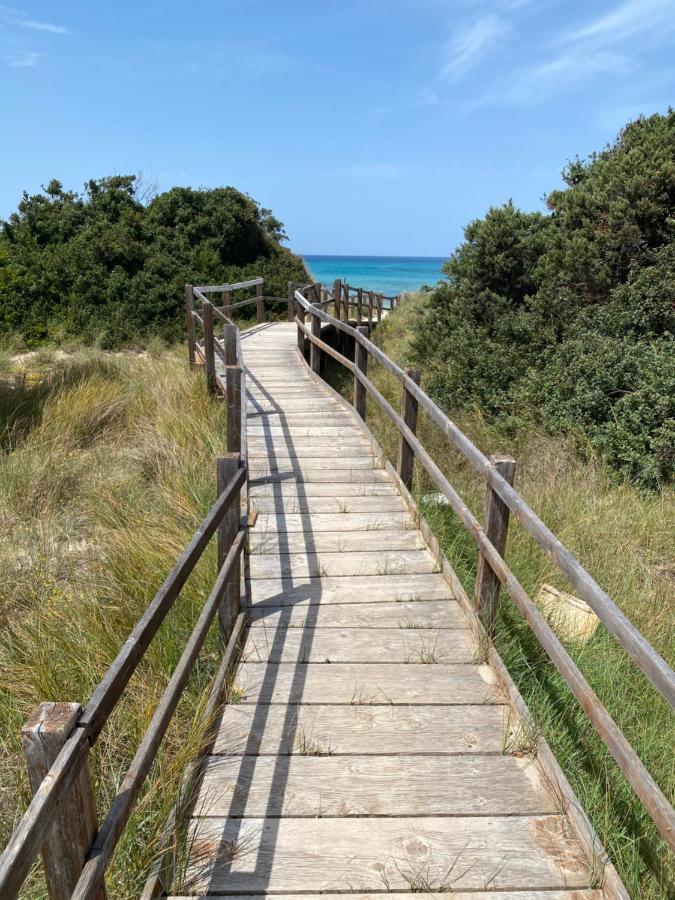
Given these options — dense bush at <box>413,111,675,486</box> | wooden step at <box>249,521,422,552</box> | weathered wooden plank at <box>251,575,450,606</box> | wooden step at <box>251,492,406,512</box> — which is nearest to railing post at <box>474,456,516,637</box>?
weathered wooden plank at <box>251,575,450,606</box>

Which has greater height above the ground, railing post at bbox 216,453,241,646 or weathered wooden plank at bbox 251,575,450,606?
railing post at bbox 216,453,241,646

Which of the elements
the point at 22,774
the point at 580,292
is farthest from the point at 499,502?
the point at 580,292

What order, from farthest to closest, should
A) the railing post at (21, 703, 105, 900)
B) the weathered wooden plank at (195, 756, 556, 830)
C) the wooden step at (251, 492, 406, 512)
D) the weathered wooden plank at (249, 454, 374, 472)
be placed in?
the weathered wooden plank at (249, 454, 374, 472)
the wooden step at (251, 492, 406, 512)
the weathered wooden plank at (195, 756, 556, 830)
the railing post at (21, 703, 105, 900)

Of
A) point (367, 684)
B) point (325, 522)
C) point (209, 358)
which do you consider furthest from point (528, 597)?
point (209, 358)

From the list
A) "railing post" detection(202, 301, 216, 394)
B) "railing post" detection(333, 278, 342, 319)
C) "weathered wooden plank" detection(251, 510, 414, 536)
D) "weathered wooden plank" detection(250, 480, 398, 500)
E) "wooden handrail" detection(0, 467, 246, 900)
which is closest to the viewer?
"wooden handrail" detection(0, 467, 246, 900)

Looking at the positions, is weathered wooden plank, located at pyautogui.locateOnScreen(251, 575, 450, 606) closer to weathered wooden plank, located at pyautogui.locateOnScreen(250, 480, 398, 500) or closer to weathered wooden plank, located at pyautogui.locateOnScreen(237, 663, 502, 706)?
weathered wooden plank, located at pyautogui.locateOnScreen(237, 663, 502, 706)

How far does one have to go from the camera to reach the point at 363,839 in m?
2.26

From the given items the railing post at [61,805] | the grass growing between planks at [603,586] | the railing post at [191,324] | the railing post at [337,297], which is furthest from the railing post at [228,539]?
the railing post at [337,297]

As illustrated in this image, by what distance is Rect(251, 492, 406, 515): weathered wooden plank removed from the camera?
17.2 feet

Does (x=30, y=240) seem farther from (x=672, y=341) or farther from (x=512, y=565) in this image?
(x=512, y=565)

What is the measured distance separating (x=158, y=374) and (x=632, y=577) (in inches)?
311

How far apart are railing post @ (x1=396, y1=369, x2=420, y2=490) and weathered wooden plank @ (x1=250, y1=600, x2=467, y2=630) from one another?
69.7 inches

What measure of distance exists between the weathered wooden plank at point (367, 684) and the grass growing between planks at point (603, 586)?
27 centimetres

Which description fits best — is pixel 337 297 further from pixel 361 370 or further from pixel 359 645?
pixel 359 645
